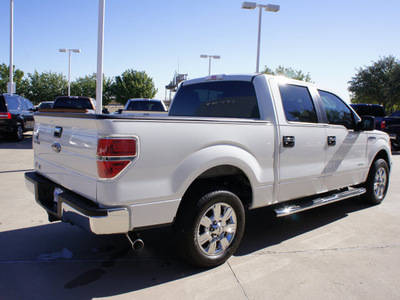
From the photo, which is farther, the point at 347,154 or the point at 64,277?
the point at 347,154

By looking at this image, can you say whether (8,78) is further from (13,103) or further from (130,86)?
(13,103)

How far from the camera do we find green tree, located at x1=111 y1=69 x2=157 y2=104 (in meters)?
52.2

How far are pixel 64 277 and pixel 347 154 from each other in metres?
3.82

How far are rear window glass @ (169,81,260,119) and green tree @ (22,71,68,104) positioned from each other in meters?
48.1

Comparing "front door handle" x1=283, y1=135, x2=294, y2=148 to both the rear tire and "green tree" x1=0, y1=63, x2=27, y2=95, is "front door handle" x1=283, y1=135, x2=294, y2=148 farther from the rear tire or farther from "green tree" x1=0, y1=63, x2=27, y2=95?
"green tree" x1=0, y1=63, x2=27, y2=95

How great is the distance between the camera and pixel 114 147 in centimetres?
244

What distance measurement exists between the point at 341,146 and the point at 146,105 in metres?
9.12

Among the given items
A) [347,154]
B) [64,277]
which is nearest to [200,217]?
[64,277]

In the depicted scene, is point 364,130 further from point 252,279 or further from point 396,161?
point 396,161

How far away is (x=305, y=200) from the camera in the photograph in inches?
169

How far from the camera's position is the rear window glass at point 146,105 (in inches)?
490

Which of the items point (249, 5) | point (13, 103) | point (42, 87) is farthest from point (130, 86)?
point (13, 103)

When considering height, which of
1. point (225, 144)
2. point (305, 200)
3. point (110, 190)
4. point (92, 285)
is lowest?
point (92, 285)

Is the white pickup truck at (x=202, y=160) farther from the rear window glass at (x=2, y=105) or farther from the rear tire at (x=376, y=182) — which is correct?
the rear window glass at (x=2, y=105)
